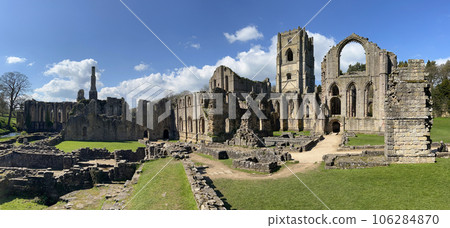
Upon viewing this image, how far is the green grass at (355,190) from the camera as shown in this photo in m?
6.09

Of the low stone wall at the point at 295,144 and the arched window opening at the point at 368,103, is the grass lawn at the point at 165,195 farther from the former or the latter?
the arched window opening at the point at 368,103

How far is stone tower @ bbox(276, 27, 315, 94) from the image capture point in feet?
171

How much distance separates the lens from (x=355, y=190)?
7.19 metres

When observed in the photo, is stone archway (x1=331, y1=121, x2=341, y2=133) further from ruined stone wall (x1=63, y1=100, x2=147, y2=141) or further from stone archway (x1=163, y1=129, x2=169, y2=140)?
ruined stone wall (x1=63, y1=100, x2=147, y2=141)

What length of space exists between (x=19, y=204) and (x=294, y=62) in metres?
51.6

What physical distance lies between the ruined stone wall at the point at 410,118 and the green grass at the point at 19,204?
1588 cm

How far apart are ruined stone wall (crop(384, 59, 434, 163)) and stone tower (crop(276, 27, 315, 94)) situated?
4217 centimetres

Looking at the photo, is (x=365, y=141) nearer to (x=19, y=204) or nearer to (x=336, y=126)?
(x=336, y=126)

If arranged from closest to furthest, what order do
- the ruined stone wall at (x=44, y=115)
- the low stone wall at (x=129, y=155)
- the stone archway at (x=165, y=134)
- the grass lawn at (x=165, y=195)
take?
the grass lawn at (x=165, y=195)
the low stone wall at (x=129, y=155)
the stone archway at (x=165, y=134)
the ruined stone wall at (x=44, y=115)

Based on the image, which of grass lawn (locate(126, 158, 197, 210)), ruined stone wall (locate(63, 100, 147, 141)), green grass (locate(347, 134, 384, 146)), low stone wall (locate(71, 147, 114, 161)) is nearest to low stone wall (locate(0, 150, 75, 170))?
low stone wall (locate(71, 147, 114, 161))

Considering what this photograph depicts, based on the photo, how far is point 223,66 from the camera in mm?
40500

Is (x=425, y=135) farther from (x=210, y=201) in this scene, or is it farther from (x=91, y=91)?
(x=91, y=91)

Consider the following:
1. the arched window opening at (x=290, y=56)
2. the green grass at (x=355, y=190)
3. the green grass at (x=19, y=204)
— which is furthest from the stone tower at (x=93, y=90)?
the green grass at (x=355, y=190)

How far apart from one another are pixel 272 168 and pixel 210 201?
594cm
